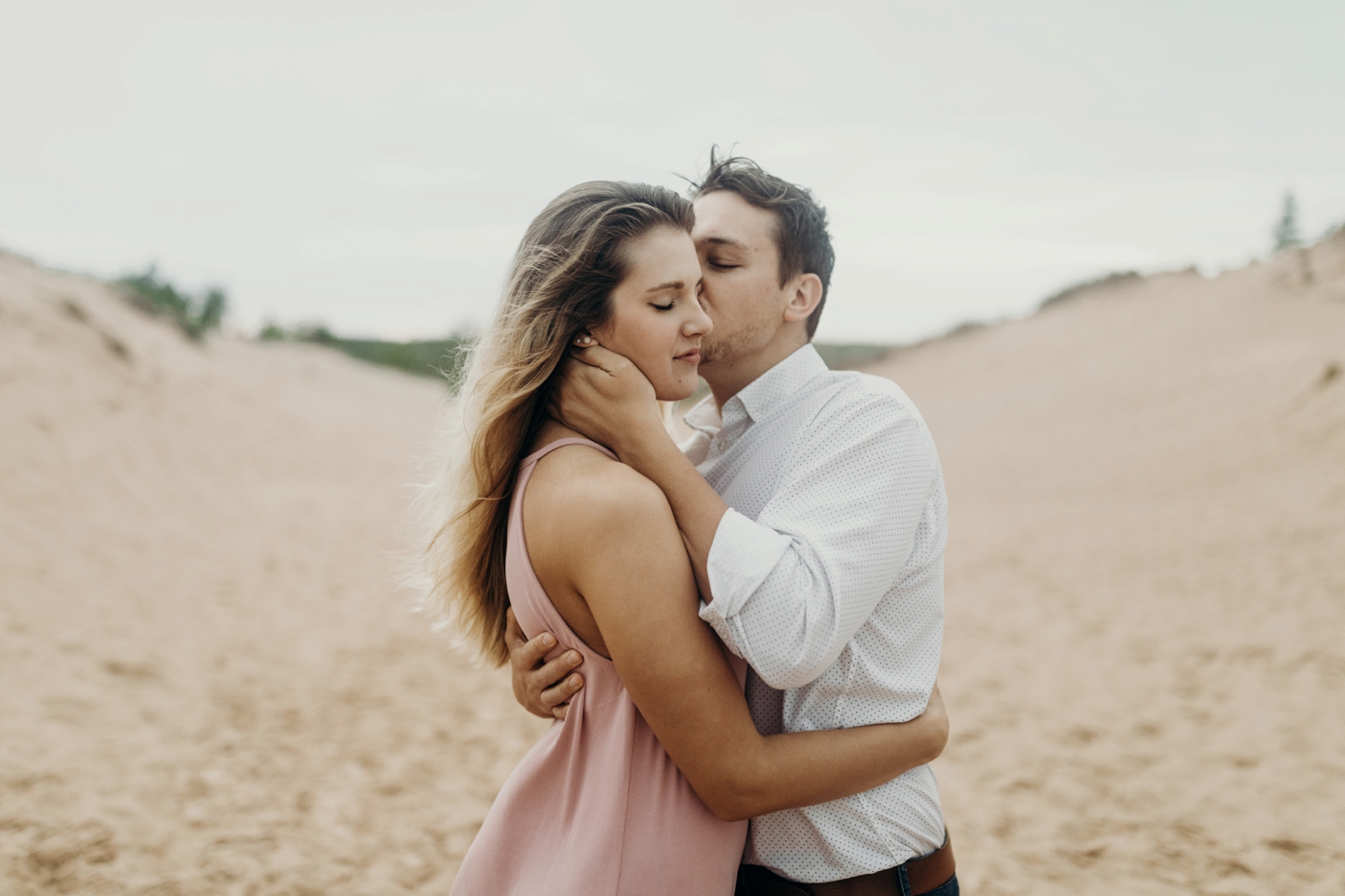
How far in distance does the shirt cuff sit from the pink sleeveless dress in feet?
1.02

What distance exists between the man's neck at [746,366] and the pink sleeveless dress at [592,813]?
0.68 metres

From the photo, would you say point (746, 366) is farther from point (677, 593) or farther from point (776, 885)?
point (776, 885)

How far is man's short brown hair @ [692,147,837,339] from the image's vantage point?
2479 mm

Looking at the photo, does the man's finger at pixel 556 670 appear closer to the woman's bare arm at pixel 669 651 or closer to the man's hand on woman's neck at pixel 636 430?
the woman's bare arm at pixel 669 651

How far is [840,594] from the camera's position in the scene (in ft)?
5.25

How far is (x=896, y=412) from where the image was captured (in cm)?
184

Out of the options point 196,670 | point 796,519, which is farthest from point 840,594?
point 196,670

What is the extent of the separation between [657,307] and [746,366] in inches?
19.6

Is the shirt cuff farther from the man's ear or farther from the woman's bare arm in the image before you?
the man's ear

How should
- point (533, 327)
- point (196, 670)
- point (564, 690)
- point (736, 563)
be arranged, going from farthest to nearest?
point (196, 670), point (533, 327), point (564, 690), point (736, 563)

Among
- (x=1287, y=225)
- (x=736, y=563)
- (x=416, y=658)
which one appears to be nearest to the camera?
(x=736, y=563)

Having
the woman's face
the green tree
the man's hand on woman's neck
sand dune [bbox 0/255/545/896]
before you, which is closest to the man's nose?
the woman's face

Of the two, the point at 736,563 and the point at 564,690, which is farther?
the point at 564,690

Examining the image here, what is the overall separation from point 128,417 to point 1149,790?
15.6 meters
